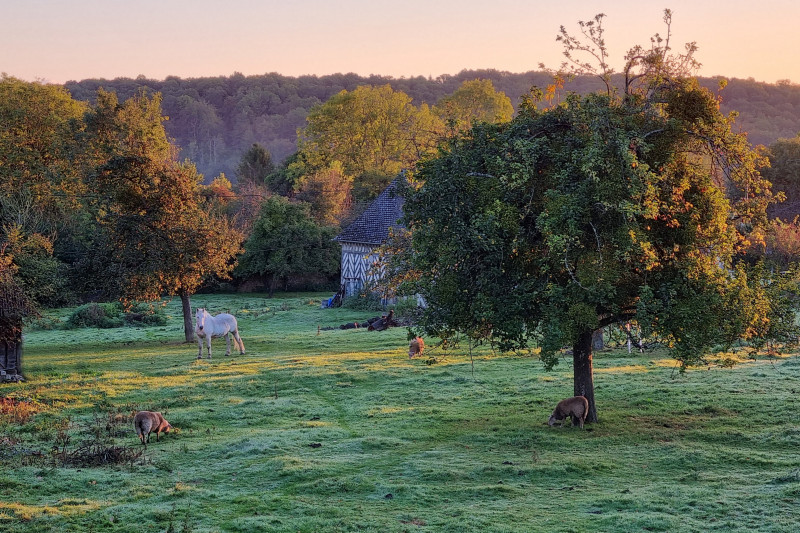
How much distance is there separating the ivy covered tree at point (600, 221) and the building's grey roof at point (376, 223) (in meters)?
33.4

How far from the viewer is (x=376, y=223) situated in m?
51.8

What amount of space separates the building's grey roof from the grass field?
2343 cm

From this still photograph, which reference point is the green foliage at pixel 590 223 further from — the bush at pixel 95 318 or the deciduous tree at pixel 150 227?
the bush at pixel 95 318

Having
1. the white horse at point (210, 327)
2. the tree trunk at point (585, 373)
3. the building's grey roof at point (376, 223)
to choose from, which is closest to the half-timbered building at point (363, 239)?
the building's grey roof at point (376, 223)

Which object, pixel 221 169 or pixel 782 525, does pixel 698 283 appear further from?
pixel 221 169

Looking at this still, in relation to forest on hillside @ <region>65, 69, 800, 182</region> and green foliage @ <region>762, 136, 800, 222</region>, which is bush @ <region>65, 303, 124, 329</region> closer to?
green foliage @ <region>762, 136, 800, 222</region>

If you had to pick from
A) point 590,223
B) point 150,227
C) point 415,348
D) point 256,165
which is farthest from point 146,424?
point 256,165

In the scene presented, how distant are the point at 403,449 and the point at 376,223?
3705 cm

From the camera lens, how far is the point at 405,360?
2778 cm

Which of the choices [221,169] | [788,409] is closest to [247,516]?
[788,409]

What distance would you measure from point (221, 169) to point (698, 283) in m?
120

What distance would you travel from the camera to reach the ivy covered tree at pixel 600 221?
14.3m

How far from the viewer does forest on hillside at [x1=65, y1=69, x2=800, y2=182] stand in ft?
399

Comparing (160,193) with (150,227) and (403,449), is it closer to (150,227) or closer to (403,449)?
(150,227)
